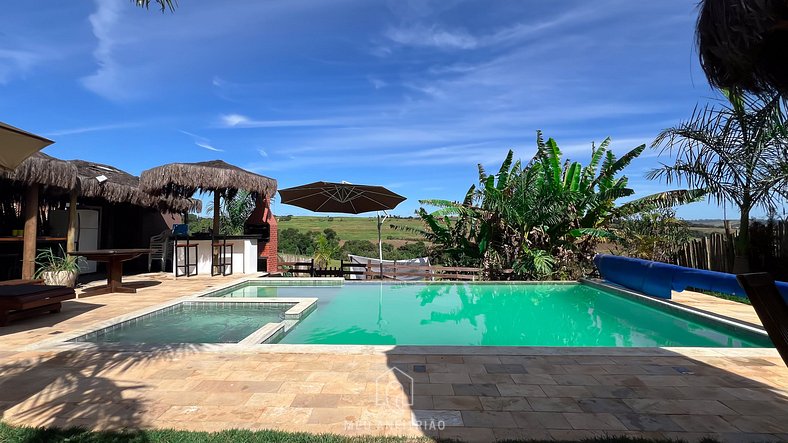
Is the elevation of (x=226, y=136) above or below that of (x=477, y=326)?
above

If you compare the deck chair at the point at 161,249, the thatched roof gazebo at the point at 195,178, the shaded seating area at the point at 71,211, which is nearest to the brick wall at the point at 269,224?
the thatched roof gazebo at the point at 195,178

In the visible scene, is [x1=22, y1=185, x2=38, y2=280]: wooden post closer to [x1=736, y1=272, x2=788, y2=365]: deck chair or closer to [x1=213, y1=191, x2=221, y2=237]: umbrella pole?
[x1=213, y1=191, x2=221, y2=237]: umbrella pole

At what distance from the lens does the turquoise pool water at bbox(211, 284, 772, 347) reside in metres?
6.11

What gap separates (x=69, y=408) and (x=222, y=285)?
24.3 ft

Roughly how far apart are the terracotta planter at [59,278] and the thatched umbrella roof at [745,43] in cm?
1098

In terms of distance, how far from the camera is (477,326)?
7270 millimetres

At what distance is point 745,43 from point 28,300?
8.34 meters

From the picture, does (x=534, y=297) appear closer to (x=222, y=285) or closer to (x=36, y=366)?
(x=222, y=285)

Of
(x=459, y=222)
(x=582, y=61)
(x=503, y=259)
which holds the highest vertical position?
(x=582, y=61)

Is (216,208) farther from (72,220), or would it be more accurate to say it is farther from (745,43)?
(745,43)

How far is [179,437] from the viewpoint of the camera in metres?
2.51

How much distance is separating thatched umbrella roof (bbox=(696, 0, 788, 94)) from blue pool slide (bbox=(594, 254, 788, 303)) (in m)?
4.39

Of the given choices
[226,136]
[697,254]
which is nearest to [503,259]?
[697,254]

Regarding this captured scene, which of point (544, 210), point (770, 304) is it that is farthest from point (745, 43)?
point (544, 210)
